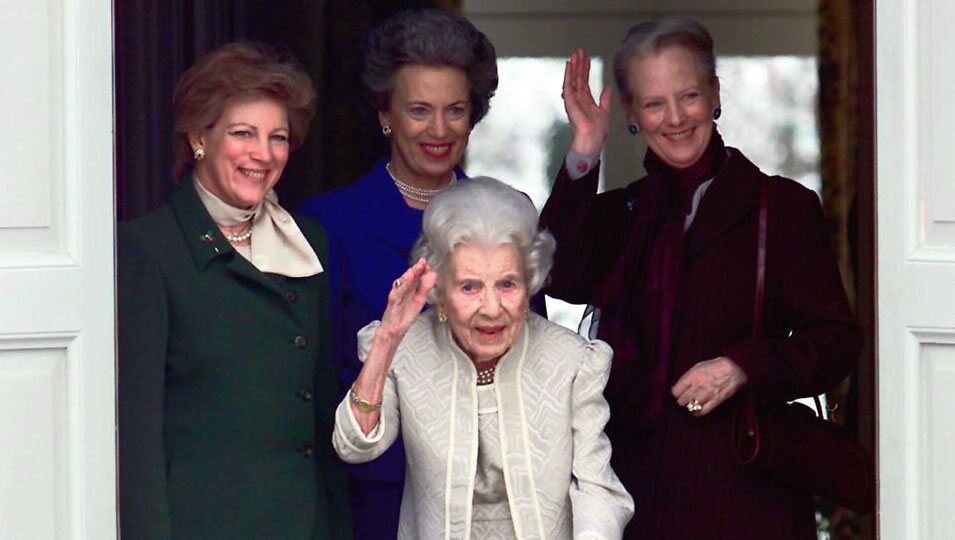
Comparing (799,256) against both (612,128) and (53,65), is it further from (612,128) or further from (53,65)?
(612,128)

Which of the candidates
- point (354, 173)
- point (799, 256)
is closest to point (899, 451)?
point (799, 256)

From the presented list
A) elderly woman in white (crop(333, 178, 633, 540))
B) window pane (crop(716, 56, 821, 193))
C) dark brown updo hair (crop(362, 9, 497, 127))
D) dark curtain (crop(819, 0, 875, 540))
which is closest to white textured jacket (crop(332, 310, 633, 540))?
elderly woman in white (crop(333, 178, 633, 540))

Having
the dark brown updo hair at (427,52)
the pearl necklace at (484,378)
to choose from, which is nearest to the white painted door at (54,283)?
the pearl necklace at (484,378)

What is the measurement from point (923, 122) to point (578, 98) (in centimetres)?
82

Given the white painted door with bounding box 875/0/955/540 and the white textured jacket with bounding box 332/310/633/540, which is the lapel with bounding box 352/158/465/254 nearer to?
the white textured jacket with bounding box 332/310/633/540

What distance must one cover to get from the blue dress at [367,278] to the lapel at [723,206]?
69 centimetres

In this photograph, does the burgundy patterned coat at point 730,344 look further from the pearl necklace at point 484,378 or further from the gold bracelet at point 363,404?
the gold bracelet at point 363,404

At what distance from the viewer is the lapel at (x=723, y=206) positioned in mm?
Answer: 3693

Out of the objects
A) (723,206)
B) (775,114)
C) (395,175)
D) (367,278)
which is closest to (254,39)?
(395,175)

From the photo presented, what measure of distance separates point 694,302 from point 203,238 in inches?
42.8

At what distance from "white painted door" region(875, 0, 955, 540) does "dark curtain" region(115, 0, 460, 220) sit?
142 cm

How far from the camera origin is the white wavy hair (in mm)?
3453

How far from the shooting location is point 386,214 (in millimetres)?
4004

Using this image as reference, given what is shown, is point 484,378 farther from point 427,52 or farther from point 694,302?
point 427,52
